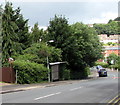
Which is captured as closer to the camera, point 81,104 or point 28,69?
point 81,104

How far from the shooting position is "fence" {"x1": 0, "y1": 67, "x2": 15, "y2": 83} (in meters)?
27.9

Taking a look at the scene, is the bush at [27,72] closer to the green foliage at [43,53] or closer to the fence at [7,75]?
the fence at [7,75]

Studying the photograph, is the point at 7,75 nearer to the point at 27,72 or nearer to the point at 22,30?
the point at 27,72

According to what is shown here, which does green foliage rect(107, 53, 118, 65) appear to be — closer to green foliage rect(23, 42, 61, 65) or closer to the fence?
green foliage rect(23, 42, 61, 65)

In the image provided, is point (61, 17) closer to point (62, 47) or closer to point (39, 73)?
point (62, 47)

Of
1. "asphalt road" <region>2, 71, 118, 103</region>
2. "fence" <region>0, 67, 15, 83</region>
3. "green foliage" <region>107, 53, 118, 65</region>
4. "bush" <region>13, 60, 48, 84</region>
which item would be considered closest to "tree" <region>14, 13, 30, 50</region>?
"bush" <region>13, 60, 48, 84</region>

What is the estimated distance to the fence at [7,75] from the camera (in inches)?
1097

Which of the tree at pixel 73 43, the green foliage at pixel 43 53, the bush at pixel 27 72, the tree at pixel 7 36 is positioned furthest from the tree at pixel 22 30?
the bush at pixel 27 72

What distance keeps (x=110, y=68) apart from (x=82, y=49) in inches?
2222

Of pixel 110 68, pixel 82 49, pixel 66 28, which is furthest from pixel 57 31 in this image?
pixel 110 68

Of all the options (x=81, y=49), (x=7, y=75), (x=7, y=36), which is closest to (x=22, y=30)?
(x=7, y=36)

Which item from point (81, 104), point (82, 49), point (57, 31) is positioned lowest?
point (81, 104)

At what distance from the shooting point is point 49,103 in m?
12.7

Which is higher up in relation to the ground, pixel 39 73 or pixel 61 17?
pixel 61 17
